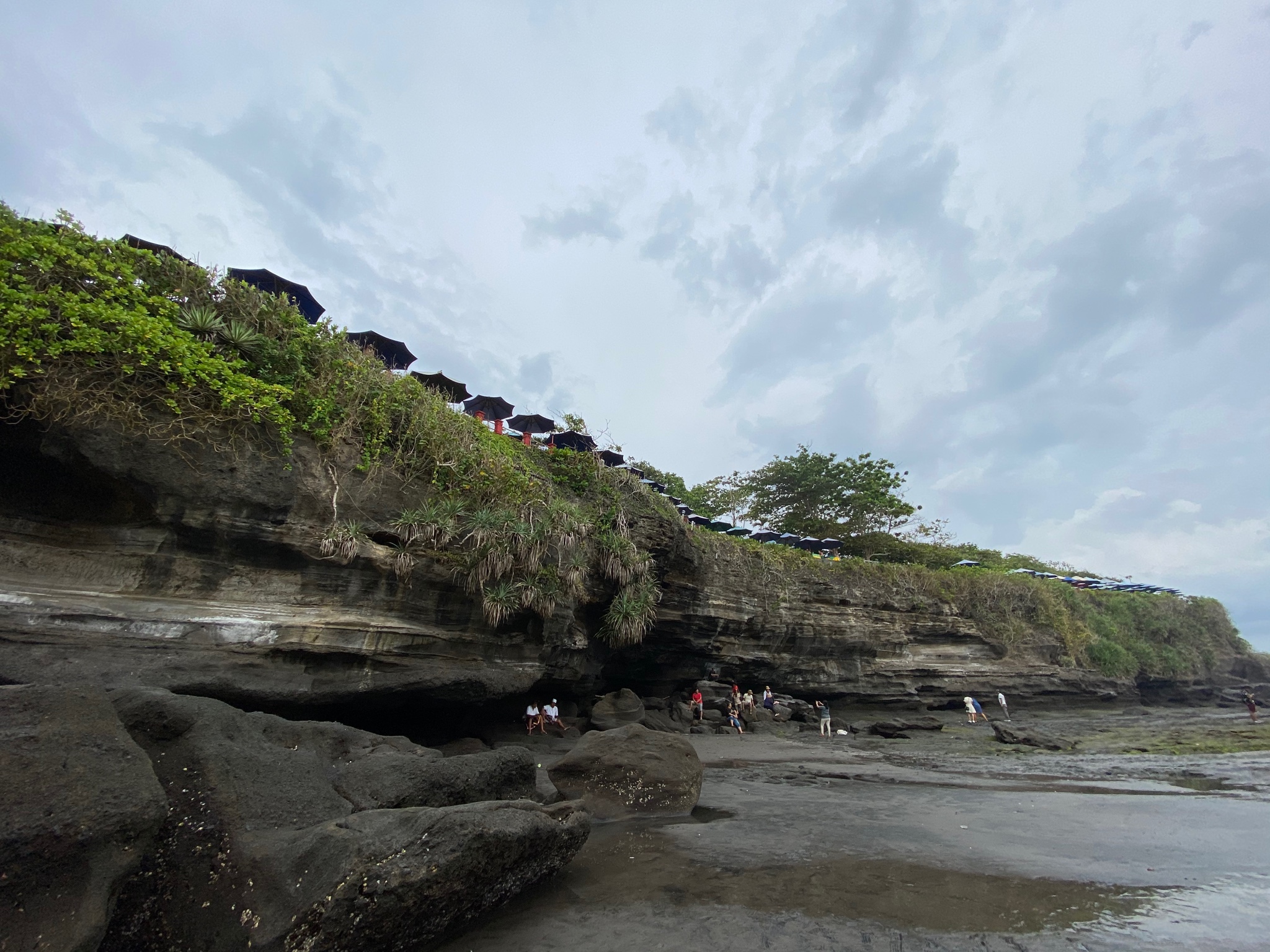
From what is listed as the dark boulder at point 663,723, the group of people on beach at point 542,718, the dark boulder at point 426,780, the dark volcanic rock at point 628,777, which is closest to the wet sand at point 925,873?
the dark volcanic rock at point 628,777

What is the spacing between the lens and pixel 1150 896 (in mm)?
4699

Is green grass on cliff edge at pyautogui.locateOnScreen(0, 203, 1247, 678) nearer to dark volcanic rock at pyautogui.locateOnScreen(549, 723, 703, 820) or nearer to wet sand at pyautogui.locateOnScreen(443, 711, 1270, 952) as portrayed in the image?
dark volcanic rock at pyautogui.locateOnScreen(549, 723, 703, 820)

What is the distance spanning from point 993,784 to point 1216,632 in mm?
41756

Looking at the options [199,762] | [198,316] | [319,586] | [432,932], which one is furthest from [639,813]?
[198,316]

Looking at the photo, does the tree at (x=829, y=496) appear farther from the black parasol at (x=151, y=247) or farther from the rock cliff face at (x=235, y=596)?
the black parasol at (x=151, y=247)

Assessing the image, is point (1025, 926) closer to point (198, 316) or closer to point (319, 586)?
point (319, 586)

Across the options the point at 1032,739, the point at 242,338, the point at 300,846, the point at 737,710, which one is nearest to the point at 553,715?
the point at 737,710

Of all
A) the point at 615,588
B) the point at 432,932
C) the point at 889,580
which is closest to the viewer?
the point at 432,932

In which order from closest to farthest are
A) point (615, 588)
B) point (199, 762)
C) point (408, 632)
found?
point (199, 762)
point (408, 632)
point (615, 588)

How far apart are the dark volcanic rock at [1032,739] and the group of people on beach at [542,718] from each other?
13.1m

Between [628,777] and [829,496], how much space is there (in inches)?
1139

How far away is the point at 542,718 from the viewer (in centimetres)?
1559

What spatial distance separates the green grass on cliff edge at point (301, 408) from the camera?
8.32 m

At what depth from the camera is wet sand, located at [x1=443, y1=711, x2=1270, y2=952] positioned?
414 centimetres
